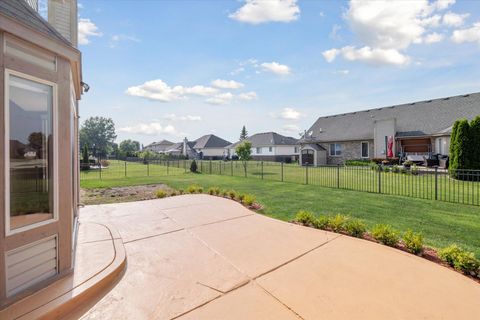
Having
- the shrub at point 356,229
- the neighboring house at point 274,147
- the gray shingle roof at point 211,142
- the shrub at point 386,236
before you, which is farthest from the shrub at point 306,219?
the gray shingle roof at point 211,142

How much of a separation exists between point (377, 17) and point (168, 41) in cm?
889

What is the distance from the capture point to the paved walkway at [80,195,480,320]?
2559 mm

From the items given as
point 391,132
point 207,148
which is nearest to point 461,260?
point 391,132

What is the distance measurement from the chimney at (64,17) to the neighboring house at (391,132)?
23.0m

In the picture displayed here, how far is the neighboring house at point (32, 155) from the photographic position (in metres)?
2.47

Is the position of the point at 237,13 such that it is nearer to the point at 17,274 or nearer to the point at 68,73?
the point at 68,73

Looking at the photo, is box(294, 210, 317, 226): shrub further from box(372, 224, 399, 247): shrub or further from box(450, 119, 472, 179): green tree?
box(450, 119, 472, 179): green tree

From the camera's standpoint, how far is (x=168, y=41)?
11117 mm

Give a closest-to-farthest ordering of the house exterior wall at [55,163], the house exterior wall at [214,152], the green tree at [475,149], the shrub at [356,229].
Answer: the house exterior wall at [55,163] < the shrub at [356,229] < the green tree at [475,149] < the house exterior wall at [214,152]

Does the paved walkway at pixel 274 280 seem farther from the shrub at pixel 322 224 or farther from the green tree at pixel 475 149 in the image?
the green tree at pixel 475 149

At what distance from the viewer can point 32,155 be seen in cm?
288

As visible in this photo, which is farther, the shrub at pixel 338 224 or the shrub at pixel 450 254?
the shrub at pixel 338 224

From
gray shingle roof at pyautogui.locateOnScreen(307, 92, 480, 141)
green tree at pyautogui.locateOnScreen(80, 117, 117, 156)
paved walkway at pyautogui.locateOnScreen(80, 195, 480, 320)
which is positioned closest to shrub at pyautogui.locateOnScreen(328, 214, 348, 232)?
paved walkway at pyautogui.locateOnScreen(80, 195, 480, 320)

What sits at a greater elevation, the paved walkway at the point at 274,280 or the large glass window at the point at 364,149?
the large glass window at the point at 364,149
